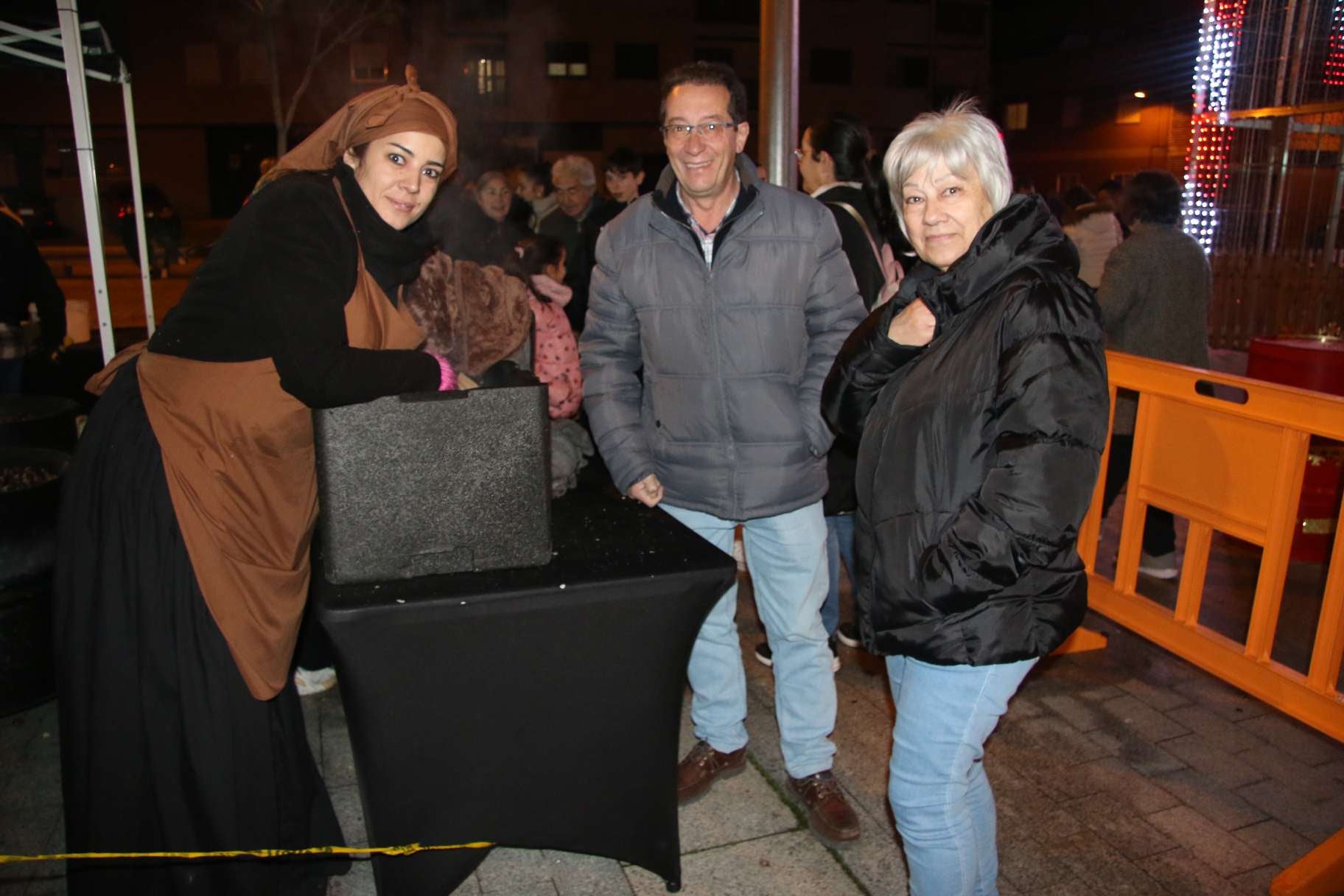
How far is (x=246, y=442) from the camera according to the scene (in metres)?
2.23

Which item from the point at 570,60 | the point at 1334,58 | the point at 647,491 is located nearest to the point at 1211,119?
the point at 1334,58

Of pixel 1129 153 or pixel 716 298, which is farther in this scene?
pixel 1129 153

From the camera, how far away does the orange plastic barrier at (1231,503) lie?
349cm

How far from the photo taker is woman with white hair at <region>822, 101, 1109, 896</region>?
1.83m

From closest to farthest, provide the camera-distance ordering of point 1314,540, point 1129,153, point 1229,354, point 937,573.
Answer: point 937,573
point 1314,540
point 1229,354
point 1129,153

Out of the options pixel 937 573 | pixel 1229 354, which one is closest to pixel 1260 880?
pixel 937 573

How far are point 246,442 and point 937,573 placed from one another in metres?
1.56

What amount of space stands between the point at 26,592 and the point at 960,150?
3533 millimetres

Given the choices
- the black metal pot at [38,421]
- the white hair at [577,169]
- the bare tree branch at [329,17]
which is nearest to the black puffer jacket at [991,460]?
the black metal pot at [38,421]

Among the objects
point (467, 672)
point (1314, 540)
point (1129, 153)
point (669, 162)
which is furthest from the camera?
point (1129, 153)

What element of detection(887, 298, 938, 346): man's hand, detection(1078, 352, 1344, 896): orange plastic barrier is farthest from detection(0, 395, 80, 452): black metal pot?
detection(1078, 352, 1344, 896): orange plastic barrier

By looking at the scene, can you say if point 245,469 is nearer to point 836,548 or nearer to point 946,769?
point 946,769

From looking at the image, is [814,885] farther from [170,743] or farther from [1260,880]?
[170,743]

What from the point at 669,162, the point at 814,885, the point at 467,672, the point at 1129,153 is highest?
the point at 1129,153
